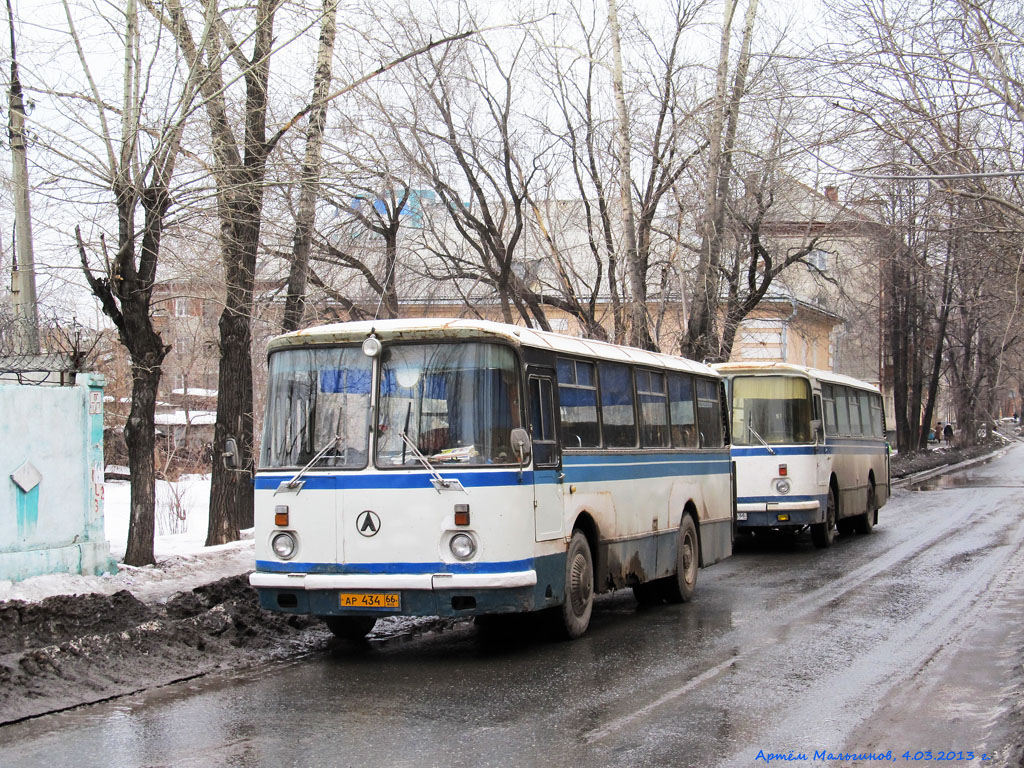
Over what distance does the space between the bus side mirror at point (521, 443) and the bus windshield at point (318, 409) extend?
121cm

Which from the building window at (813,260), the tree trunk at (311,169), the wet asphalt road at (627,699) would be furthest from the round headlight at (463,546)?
the building window at (813,260)

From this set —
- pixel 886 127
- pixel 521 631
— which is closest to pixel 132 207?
pixel 521 631

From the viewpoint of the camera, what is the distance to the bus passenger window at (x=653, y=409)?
12844 millimetres

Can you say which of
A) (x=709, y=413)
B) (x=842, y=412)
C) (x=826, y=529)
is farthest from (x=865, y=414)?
(x=709, y=413)

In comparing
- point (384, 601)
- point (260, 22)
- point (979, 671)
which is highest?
point (260, 22)

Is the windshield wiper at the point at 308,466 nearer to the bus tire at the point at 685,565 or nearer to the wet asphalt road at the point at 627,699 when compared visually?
the wet asphalt road at the point at 627,699

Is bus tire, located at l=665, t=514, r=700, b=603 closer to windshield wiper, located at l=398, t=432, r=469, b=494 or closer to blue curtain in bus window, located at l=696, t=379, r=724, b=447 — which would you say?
blue curtain in bus window, located at l=696, t=379, r=724, b=447

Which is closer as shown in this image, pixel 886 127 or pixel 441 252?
pixel 886 127

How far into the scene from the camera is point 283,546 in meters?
9.85

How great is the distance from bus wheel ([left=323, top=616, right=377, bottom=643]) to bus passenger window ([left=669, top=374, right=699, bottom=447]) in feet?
14.5

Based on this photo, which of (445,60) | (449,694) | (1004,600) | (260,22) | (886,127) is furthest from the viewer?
(445,60)

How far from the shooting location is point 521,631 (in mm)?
11414

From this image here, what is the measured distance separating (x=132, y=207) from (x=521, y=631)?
681 centimetres

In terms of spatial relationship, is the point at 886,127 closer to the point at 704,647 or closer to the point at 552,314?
the point at 704,647
